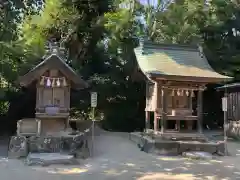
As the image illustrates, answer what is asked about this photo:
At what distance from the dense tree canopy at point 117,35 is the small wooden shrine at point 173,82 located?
2807mm

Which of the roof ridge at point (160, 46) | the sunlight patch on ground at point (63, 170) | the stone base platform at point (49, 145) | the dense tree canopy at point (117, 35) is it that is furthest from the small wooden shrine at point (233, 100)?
the sunlight patch on ground at point (63, 170)

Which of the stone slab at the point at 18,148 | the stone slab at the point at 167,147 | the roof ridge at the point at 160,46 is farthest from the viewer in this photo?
the roof ridge at the point at 160,46

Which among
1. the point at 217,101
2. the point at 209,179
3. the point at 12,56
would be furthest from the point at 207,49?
the point at 209,179

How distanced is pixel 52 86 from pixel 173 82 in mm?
4617

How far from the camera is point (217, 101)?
19.6 meters

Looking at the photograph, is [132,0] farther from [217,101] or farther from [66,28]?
[217,101]

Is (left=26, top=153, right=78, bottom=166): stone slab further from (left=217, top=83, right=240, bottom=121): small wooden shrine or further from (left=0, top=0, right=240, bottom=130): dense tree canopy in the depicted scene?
(left=217, top=83, right=240, bottom=121): small wooden shrine

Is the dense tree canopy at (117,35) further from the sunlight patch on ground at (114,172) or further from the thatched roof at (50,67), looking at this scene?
the sunlight patch on ground at (114,172)

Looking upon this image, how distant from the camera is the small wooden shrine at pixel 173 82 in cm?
1216

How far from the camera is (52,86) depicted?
12.0m

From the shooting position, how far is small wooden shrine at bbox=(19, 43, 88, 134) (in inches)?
465

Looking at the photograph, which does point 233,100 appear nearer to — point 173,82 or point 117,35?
point 173,82

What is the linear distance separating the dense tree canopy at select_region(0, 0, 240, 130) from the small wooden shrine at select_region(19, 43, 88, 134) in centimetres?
383

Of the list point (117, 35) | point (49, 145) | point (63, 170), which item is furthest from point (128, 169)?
point (117, 35)
